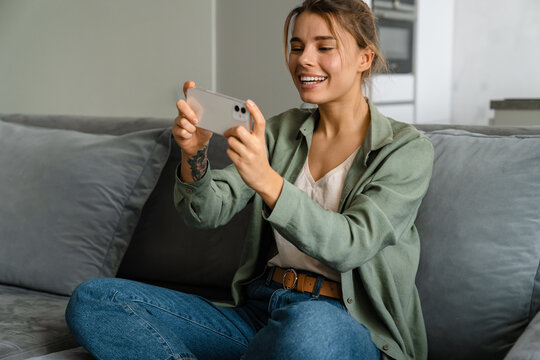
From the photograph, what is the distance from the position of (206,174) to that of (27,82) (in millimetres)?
2454

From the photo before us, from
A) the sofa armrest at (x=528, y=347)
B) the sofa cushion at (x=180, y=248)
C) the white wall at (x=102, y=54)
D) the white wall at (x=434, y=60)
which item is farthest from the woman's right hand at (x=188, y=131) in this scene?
the white wall at (x=434, y=60)

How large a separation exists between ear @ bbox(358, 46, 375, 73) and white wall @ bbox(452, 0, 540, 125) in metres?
3.04

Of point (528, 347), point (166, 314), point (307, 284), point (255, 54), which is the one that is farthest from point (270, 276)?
point (255, 54)

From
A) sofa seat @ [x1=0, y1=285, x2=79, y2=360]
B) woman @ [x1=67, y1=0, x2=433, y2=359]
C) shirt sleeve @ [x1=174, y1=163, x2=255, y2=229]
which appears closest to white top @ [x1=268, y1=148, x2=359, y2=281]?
woman @ [x1=67, y1=0, x2=433, y2=359]

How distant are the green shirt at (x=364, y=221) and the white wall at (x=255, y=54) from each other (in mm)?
1135

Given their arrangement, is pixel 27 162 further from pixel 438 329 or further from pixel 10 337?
pixel 438 329

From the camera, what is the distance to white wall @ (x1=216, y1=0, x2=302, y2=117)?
8.25 feet

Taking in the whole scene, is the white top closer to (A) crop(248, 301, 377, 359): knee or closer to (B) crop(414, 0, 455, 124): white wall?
(A) crop(248, 301, 377, 359): knee

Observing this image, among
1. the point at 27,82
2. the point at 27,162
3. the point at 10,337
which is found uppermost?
the point at 27,82

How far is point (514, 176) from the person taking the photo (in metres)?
1.31

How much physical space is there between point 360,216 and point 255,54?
1.59 metres

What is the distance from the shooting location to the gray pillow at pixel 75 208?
1.69 metres

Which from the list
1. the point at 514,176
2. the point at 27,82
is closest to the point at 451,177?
the point at 514,176

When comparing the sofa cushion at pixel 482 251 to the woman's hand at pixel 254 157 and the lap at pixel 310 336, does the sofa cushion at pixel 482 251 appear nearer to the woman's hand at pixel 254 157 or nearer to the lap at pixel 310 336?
the lap at pixel 310 336
